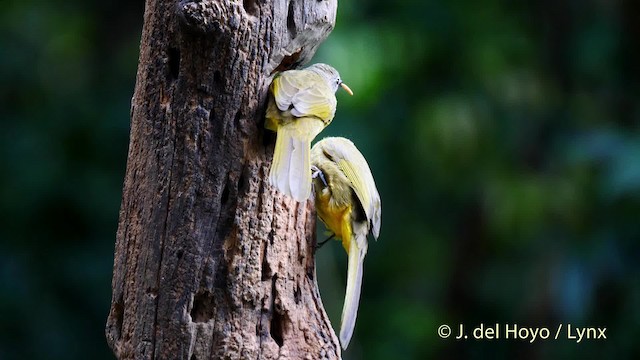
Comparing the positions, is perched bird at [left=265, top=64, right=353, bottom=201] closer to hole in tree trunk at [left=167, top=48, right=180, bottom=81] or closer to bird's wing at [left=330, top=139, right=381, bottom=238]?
bird's wing at [left=330, top=139, right=381, bottom=238]

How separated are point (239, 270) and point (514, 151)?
595cm

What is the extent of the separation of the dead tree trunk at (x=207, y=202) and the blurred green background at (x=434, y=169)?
3.95m

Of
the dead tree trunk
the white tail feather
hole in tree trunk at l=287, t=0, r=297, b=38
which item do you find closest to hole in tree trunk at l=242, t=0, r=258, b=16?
the dead tree trunk

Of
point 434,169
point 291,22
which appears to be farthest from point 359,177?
point 434,169

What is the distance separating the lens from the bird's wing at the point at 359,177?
399 cm

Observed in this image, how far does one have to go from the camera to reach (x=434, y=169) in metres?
8.84

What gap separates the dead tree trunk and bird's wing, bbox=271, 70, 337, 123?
0.07 meters

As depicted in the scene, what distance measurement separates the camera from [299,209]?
3803 mm

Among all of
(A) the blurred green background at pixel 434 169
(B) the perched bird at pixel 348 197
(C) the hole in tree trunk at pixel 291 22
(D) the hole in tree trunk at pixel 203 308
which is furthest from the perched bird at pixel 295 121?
(A) the blurred green background at pixel 434 169

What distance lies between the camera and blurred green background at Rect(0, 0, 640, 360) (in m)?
8.23

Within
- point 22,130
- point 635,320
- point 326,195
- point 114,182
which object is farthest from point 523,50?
point 326,195

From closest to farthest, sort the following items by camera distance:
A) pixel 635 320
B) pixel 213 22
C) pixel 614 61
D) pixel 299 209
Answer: pixel 213 22, pixel 299 209, pixel 635 320, pixel 614 61

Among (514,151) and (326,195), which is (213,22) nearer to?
(326,195)

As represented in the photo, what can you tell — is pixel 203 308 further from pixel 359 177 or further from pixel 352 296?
pixel 359 177
